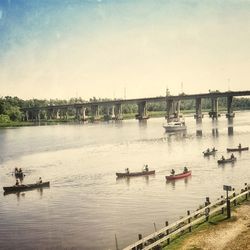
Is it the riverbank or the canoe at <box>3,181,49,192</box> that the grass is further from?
the canoe at <box>3,181,49,192</box>

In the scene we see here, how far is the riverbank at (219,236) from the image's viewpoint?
93.3 feet

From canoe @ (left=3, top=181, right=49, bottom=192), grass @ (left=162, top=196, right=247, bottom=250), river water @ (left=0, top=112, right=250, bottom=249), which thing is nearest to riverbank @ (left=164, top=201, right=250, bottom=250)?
grass @ (left=162, top=196, right=247, bottom=250)

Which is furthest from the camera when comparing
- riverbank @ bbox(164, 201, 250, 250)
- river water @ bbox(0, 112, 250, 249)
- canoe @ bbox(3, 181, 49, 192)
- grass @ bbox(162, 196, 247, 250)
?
canoe @ bbox(3, 181, 49, 192)

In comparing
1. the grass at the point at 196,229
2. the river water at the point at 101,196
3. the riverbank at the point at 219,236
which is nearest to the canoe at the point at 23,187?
the river water at the point at 101,196

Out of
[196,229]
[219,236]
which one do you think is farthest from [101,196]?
[219,236]

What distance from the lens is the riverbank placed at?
2844 centimetres

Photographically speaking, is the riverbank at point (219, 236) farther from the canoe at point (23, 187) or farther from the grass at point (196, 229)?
the canoe at point (23, 187)

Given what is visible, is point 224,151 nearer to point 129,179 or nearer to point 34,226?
point 129,179

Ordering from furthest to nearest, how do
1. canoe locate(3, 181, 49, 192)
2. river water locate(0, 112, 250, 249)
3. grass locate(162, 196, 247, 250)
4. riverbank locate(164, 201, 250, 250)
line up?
canoe locate(3, 181, 49, 192) → river water locate(0, 112, 250, 249) → grass locate(162, 196, 247, 250) → riverbank locate(164, 201, 250, 250)

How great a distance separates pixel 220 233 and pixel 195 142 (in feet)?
298

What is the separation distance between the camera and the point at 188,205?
4678 cm

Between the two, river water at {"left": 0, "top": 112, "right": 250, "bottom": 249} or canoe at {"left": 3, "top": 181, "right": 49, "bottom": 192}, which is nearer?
river water at {"left": 0, "top": 112, "right": 250, "bottom": 249}

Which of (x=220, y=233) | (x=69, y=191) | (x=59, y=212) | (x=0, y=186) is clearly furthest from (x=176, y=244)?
(x=0, y=186)

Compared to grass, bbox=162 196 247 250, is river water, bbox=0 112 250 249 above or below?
below
